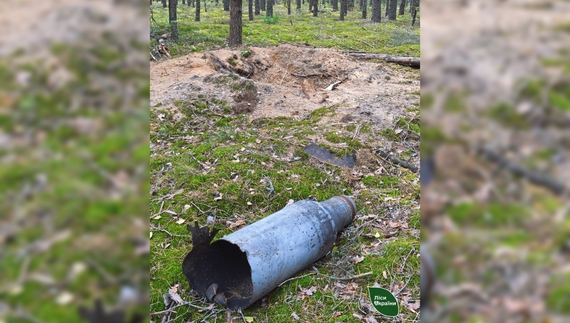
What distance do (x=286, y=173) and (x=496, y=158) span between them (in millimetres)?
4321

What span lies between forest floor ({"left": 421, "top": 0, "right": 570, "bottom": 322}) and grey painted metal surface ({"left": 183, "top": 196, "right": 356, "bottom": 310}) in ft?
7.69

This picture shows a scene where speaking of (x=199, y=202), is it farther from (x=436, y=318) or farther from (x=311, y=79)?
(x=311, y=79)

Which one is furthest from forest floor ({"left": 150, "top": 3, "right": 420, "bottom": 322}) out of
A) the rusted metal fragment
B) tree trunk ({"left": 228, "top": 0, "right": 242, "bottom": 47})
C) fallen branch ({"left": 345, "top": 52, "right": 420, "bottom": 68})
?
tree trunk ({"left": 228, "top": 0, "right": 242, "bottom": 47})

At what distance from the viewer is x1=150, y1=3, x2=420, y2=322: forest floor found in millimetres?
3084

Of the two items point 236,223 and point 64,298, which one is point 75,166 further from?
point 236,223

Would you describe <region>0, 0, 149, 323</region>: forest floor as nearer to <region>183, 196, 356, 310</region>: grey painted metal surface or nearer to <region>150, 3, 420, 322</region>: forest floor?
<region>183, 196, 356, 310</region>: grey painted metal surface

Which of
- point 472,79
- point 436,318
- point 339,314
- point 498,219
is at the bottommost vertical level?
point 339,314

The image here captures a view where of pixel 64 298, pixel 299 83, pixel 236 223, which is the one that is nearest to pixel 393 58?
pixel 299 83

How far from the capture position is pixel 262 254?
288 cm

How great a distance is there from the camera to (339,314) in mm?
2842

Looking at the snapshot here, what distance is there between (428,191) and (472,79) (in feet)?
0.63

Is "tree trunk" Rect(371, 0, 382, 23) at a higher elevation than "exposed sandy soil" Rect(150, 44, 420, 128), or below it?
higher

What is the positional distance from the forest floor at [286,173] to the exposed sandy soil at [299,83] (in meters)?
0.04

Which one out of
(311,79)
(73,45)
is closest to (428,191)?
(73,45)
